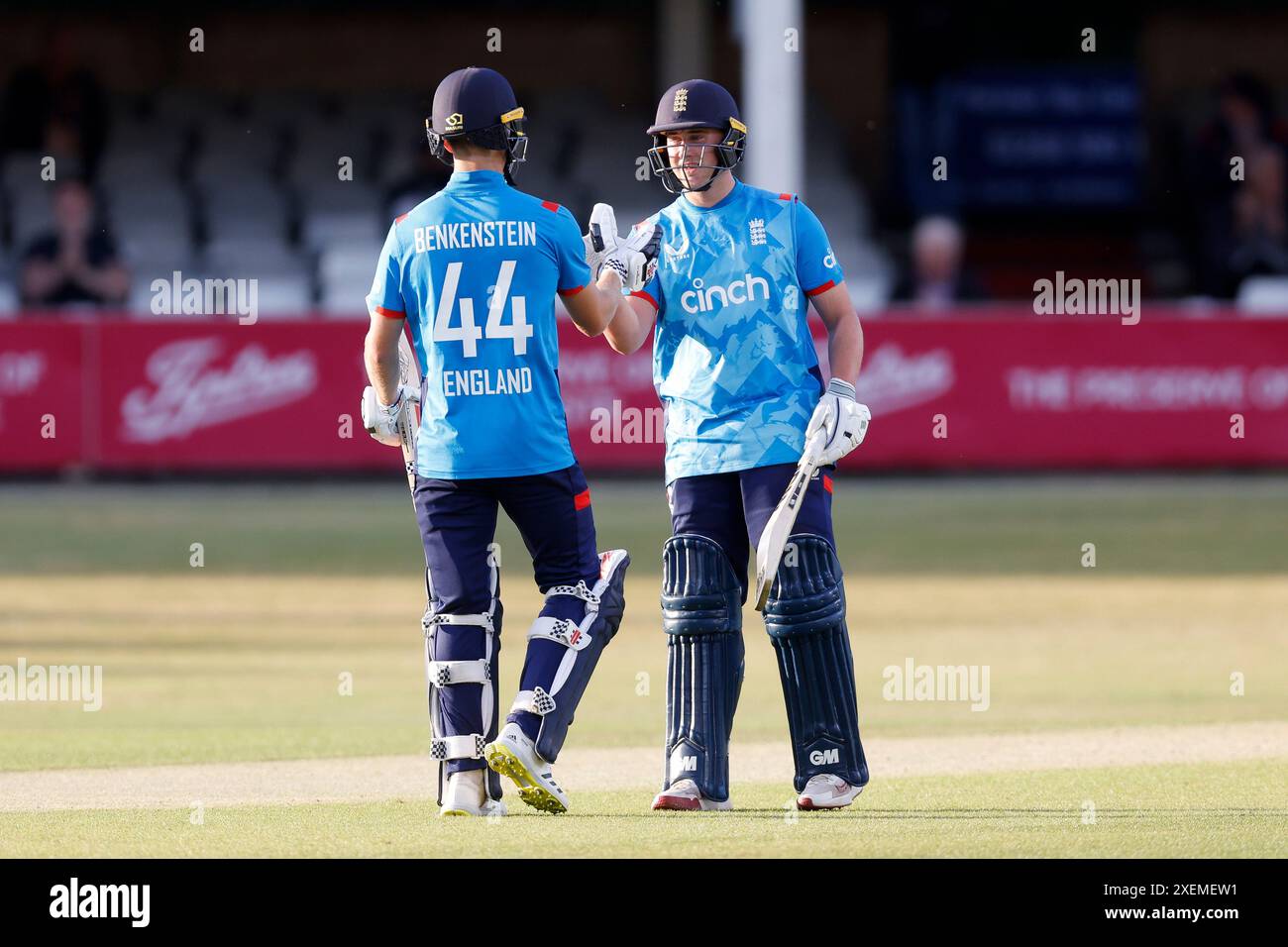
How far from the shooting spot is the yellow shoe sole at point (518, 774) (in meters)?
7.08

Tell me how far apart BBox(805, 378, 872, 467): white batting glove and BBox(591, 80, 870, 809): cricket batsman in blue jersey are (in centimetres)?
5

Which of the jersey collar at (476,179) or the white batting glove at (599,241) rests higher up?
the jersey collar at (476,179)

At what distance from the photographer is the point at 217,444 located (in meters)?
20.9

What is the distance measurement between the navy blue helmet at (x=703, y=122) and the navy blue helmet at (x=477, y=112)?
503mm

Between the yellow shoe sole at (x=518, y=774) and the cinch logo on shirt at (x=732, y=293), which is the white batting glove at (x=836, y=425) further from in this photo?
the yellow shoe sole at (x=518, y=774)

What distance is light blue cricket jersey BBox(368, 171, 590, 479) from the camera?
7191mm

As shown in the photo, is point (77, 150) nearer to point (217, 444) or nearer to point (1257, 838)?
point (217, 444)

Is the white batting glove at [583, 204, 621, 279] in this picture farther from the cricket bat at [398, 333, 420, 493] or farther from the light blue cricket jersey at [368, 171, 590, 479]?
the cricket bat at [398, 333, 420, 493]

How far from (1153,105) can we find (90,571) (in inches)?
749

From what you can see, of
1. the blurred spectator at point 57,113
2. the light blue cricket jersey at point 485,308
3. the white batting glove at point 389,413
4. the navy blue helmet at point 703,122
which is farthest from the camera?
the blurred spectator at point 57,113

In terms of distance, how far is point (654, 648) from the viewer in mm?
12773

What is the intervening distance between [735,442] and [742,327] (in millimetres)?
386

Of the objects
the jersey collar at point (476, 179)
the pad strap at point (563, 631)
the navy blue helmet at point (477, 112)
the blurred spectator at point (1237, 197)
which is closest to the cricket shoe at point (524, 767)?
the pad strap at point (563, 631)

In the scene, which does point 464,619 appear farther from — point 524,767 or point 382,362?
point 382,362
